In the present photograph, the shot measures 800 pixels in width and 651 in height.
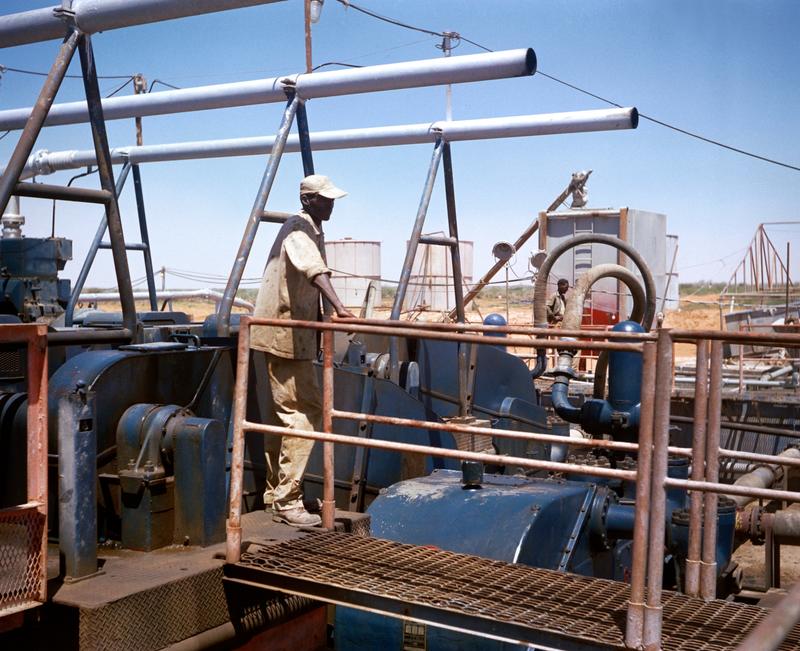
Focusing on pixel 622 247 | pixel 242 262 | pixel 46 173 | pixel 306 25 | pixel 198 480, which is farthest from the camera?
pixel 306 25

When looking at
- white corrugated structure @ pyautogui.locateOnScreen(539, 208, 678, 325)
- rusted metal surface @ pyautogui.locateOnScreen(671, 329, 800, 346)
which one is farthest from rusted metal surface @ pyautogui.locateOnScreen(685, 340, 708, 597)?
white corrugated structure @ pyautogui.locateOnScreen(539, 208, 678, 325)

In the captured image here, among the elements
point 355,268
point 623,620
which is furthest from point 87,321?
point 355,268

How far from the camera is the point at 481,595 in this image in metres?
4.06

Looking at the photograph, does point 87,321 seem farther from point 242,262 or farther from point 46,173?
point 242,262

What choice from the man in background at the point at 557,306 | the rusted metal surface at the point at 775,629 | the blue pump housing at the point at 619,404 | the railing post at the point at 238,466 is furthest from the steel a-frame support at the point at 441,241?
the man in background at the point at 557,306

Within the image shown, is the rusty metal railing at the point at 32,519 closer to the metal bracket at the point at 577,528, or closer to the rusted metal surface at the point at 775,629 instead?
the rusted metal surface at the point at 775,629

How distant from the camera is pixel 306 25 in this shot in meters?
19.9

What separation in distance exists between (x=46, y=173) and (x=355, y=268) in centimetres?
2215

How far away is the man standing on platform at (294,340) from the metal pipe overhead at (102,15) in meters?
1.31

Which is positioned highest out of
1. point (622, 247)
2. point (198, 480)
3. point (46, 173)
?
point (46, 173)

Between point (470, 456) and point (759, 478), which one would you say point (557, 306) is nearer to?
point (759, 478)

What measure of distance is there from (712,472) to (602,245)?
21.2 metres

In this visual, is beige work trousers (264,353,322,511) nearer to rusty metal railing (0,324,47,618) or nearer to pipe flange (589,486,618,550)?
rusty metal railing (0,324,47,618)

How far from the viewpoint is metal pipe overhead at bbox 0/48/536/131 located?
724 cm
